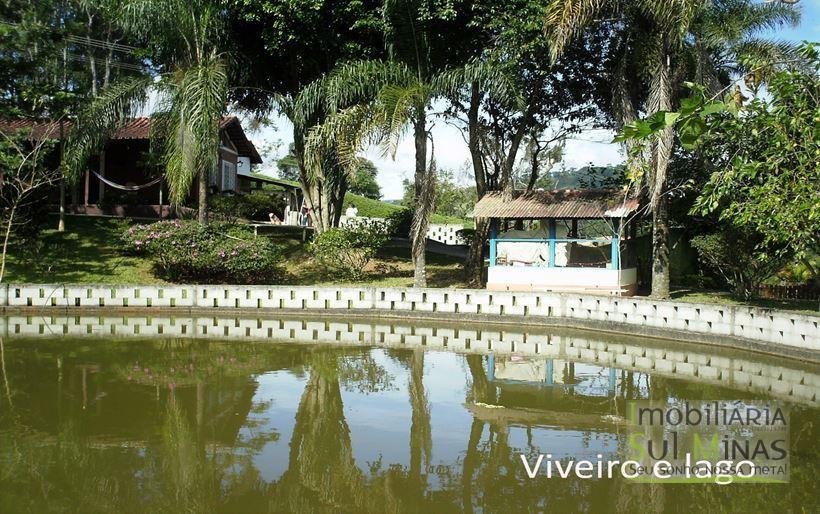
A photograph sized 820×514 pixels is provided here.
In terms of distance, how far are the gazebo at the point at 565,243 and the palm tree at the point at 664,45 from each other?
1056 millimetres

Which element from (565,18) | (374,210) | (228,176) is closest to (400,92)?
(565,18)

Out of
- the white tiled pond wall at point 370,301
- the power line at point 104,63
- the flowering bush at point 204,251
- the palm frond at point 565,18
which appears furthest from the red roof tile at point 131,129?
the palm frond at point 565,18

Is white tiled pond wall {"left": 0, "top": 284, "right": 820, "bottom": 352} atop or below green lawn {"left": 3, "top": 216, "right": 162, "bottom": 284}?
below

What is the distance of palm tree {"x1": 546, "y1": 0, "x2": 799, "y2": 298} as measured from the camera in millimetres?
15328

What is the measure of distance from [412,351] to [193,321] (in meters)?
5.88

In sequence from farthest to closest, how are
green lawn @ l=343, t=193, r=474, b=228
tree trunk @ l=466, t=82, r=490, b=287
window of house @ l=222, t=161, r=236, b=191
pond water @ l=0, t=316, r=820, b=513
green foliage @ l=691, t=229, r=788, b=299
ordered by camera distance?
green lawn @ l=343, t=193, r=474, b=228 < window of house @ l=222, t=161, r=236, b=191 < tree trunk @ l=466, t=82, r=490, b=287 < green foliage @ l=691, t=229, r=788, b=299 < pond water @ l=0, t=316, r=820, b=513

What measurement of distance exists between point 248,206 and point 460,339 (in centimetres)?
1637

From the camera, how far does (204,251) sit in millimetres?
19359

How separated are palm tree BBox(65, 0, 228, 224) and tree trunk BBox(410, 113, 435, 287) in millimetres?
4882

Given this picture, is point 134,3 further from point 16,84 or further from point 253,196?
point 253,196

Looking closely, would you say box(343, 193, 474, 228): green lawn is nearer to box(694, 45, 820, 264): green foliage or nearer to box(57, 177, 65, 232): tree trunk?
box(57, 177, 65, 232): tree trunk

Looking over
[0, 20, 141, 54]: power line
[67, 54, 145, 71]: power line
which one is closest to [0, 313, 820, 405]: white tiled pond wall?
[0, 20, 141, 54]: power line

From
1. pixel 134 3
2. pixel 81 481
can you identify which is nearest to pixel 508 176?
pixel 134 3

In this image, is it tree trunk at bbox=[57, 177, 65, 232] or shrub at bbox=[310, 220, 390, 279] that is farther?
tree trunk at bbox=[57, 177, 65, 232]
